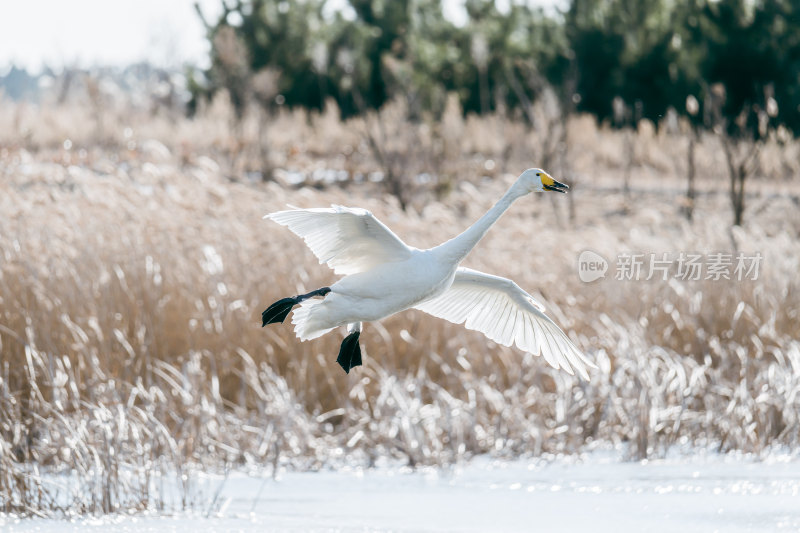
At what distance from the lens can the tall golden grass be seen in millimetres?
6957

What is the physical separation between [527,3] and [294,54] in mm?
5529

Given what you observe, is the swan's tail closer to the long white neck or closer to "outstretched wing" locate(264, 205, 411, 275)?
"outstretched wing" locate(264, 205, 411, 275)

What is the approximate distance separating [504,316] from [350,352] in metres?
1.06

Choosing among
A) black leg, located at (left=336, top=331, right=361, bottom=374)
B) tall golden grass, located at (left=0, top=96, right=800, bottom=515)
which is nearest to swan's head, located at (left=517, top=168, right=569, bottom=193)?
black leg, located at (left=336, top=331, right=361, bottom=374)

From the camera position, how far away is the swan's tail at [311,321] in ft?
15.0

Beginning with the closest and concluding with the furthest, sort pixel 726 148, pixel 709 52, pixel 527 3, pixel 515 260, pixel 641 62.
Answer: pixel 515 260 → pixel 726 148 → pixel 709 52 → pixel 641 62 → pixel 527 3

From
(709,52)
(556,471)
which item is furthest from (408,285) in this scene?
(709,52)

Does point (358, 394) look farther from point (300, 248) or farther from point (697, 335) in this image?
point (697, 335)

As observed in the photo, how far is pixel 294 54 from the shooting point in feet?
71.0

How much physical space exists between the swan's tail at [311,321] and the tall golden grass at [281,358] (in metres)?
2.00

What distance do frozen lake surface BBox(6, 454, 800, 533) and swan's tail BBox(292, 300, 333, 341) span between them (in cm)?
199

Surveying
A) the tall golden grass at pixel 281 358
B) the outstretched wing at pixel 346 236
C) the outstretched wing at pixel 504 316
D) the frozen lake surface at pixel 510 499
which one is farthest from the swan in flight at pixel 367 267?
the tall golden grass at pixel 281 358

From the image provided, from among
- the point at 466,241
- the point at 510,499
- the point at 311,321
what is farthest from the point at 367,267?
the point at 510,499

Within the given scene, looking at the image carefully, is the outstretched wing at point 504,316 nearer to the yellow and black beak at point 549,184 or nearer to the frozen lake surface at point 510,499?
the yellow and black beak at point 549,184
